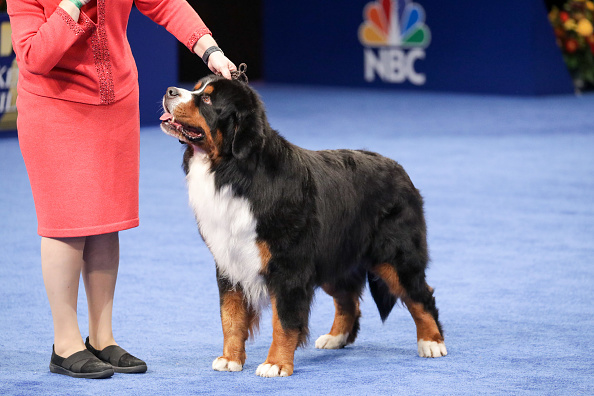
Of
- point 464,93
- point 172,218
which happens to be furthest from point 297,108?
point 172,218

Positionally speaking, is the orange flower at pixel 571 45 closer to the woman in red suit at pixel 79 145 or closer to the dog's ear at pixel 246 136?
the woman in red suit at pixel 79 145

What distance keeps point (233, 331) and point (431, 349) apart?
2.90 ft

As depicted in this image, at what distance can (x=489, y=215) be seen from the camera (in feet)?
23.2

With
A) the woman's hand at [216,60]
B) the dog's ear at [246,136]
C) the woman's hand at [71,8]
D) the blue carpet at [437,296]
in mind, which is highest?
the woman's hand at [71,8]

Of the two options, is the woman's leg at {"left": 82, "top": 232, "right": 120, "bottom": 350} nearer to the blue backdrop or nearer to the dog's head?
the dog's head

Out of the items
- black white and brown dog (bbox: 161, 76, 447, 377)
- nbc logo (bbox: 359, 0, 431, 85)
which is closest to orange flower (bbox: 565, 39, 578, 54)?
nbc logo (bbox: 359, 0, 431, 85)

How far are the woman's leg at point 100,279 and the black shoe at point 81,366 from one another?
0.15m

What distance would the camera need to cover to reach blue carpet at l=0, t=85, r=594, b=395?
3564mm

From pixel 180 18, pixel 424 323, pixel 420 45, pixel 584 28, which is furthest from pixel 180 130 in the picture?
pixel 584 28

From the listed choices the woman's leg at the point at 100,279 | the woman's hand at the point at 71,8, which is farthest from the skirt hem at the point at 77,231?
the woman's hand at the point at 71,8

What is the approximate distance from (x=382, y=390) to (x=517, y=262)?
2506 mm

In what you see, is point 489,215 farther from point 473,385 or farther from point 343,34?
point 343,34

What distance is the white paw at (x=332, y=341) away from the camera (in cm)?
414

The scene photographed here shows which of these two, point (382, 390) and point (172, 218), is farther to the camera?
point (172, 218)
